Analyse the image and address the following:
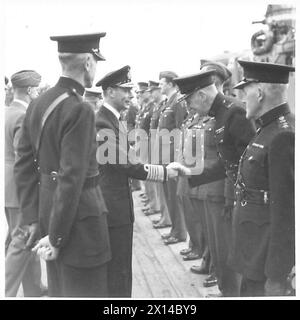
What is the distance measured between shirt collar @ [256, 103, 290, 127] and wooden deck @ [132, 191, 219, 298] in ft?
4.26

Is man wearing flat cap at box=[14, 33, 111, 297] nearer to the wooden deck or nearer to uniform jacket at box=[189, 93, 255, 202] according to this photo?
the wooden deck

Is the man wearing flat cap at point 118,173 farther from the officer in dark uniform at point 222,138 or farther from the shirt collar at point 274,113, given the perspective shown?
the shirt collar at point 274,113

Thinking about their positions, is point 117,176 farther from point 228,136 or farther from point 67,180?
point 228,136

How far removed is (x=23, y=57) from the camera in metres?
3.01

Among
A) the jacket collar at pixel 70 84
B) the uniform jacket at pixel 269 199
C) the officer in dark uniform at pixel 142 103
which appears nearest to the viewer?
the uniform jacket at pixel 269 199

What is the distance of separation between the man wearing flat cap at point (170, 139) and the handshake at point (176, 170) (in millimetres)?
46

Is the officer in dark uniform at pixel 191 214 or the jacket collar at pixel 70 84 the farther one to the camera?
the officer in dark uniform at pixel 191 214

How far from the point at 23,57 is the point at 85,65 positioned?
56 cm

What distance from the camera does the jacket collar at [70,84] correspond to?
8.61 ft

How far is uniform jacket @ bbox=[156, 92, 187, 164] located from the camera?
3268 mm

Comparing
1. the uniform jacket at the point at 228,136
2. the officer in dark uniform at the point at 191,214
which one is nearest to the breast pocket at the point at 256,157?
the uniform jacket at the point at 228,136

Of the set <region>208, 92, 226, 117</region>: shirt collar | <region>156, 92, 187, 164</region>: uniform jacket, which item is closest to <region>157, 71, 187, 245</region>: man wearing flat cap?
<region>156, 92, 187, 164</region>: uniform jacket

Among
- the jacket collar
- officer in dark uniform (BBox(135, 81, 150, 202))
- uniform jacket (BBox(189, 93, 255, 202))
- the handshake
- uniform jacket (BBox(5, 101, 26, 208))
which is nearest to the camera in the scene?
the jacket collar
